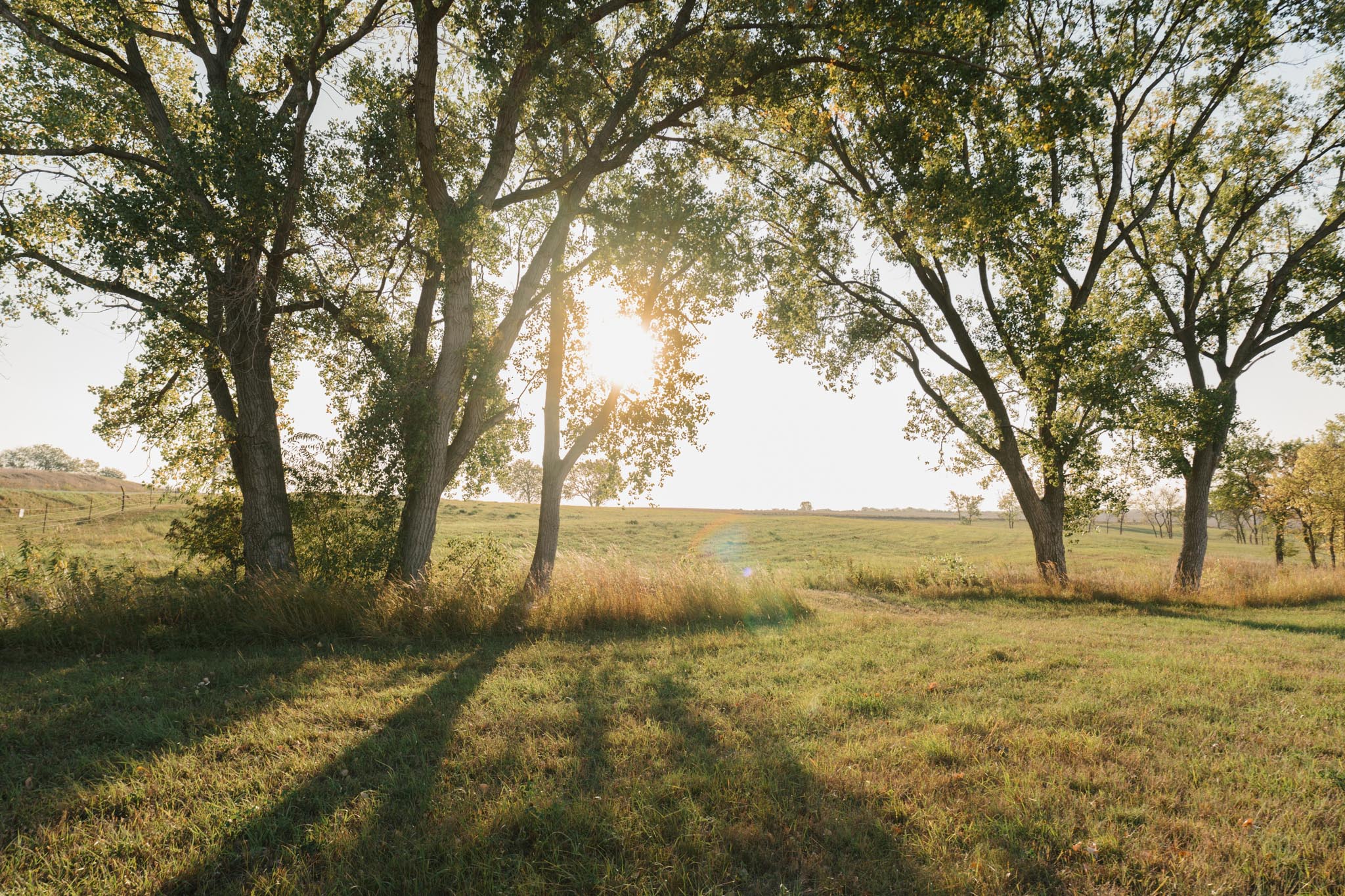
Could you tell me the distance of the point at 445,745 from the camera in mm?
4117

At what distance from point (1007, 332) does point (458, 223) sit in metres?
13.3

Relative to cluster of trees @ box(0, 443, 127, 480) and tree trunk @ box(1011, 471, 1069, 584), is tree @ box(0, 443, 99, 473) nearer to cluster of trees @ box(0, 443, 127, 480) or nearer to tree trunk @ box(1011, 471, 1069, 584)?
cluster of trees @ box(0, 443, 127, 480)

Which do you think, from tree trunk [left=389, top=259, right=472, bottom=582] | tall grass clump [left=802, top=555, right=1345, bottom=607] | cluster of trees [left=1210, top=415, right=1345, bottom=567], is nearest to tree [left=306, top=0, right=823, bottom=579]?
tree trunk [left=389, top=259, right=472, bottom=582]

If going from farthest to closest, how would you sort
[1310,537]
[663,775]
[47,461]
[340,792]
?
[47,461]
[1310,537]
[663,775]
[340,792]

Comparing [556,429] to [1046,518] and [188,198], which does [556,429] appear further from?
[1046,518]

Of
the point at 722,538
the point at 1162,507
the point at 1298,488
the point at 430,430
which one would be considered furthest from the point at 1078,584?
the point at 1162,507

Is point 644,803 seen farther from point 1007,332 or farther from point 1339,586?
point 1339,586

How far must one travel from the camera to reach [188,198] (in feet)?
26.8

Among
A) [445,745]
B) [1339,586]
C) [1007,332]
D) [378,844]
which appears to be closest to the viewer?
[378,844]

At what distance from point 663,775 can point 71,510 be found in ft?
167

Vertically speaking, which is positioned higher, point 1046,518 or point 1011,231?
point 1011,231

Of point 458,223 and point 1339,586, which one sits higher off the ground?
point 458,223

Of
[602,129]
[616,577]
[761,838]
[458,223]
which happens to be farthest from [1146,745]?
[602,129]

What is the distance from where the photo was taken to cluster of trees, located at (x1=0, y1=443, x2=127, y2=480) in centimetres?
8881
